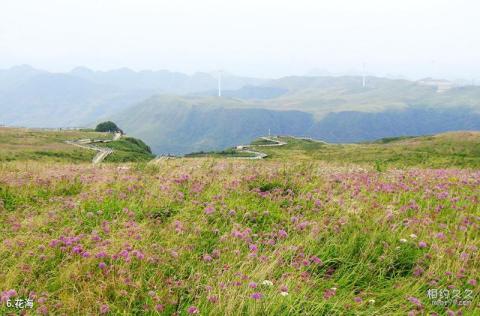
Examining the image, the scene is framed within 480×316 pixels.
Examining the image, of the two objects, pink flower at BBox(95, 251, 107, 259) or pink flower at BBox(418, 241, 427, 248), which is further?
pink flower at BBox(418, 241, 427, 248)

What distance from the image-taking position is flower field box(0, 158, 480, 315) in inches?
209

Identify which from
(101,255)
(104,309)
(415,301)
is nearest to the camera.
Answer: (104,309)

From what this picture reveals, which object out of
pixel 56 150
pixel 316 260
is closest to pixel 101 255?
pixel 316 260

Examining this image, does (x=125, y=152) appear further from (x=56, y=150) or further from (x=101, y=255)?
(x=101, y=255)

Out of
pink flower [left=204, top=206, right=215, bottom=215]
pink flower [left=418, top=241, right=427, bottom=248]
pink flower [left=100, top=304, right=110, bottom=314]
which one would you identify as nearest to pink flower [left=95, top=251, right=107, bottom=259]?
pink flower [left=100, top=304, right=110, bottom=314]

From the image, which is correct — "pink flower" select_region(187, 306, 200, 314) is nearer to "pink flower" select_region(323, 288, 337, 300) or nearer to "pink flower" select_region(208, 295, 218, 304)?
"pink flower" select_region(208, 295, 218, 304)

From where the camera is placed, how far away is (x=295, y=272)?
239 inches

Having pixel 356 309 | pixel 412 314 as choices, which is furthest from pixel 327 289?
pixel 412 314

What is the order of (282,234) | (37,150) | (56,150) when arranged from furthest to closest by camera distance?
1. (56,150)
2. (37,150)
3. (282,234)

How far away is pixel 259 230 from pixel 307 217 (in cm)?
107

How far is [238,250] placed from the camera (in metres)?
6.40

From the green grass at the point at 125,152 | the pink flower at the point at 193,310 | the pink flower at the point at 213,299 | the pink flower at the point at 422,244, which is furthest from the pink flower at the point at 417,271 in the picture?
the green grass at the point at 125,152

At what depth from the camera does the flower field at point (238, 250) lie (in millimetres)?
5312

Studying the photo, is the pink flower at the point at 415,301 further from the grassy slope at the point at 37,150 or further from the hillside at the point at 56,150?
the grassy slope at the point at 37,150
